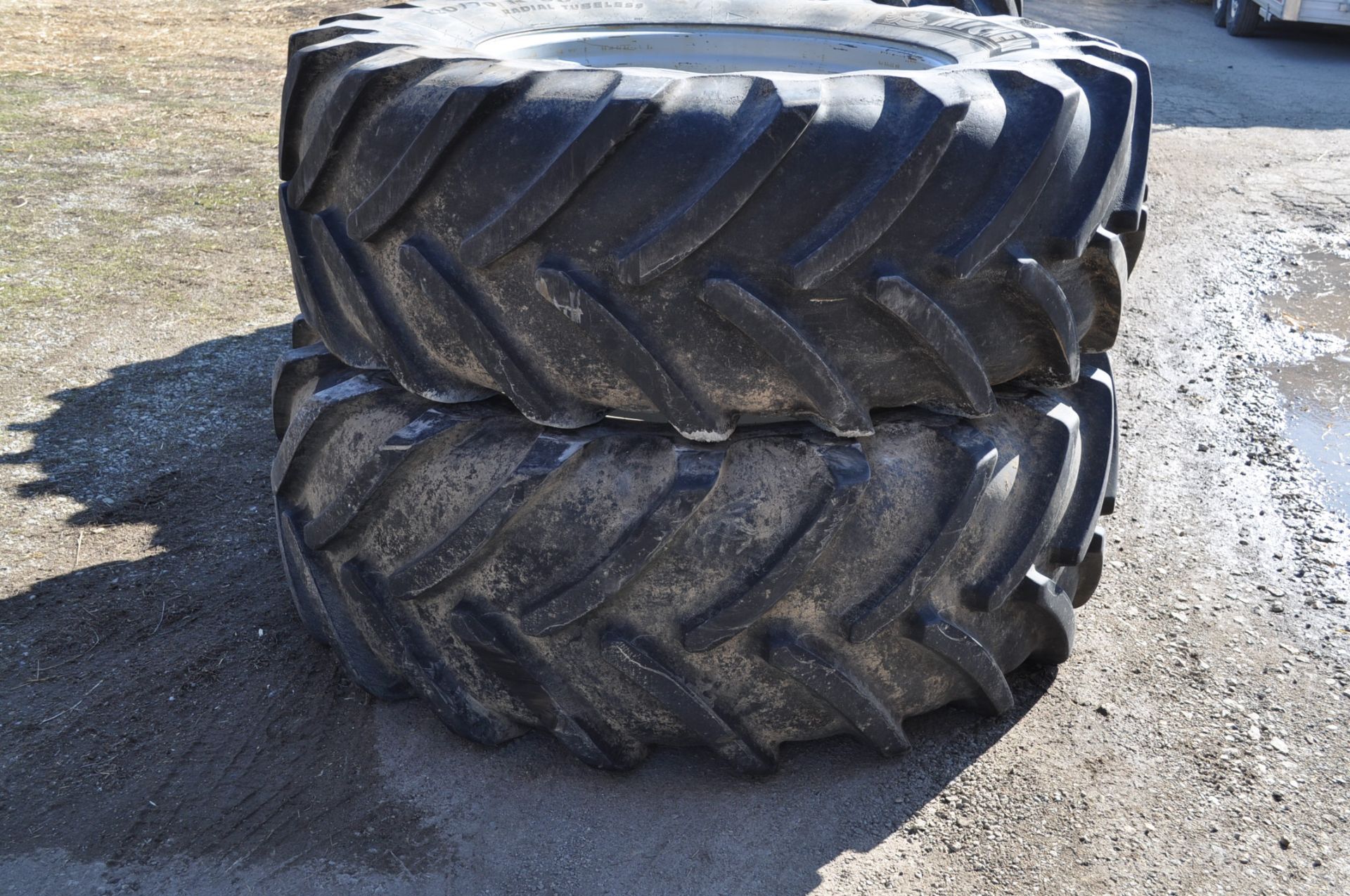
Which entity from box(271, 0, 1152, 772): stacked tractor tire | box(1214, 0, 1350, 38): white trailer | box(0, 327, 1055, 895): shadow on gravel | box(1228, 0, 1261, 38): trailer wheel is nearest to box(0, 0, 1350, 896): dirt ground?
box(0, 327, 1055, 895): shadow on gravel

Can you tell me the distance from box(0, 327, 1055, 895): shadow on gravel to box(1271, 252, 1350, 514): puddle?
1424mm

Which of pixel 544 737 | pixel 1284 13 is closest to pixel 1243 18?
pixel 1284 13

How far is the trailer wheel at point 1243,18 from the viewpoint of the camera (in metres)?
9.95

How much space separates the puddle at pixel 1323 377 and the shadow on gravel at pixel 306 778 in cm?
142

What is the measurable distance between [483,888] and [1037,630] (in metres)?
1.04

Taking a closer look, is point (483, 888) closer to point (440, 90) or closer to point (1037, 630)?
point (1037, 630)

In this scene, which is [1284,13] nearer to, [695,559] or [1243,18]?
[1243,18]

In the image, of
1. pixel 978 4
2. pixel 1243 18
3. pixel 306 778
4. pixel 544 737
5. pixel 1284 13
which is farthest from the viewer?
pixel 1243 18

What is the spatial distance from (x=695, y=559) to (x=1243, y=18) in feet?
34.3

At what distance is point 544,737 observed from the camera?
6.53ft

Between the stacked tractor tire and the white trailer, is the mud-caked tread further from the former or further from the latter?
the white trailer

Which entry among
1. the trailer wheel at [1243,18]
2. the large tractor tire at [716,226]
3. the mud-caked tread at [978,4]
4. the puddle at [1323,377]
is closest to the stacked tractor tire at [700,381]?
the large tractor tire at [716,226]

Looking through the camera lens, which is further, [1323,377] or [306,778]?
[1323,377]

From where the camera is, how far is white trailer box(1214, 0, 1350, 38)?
905 cm
